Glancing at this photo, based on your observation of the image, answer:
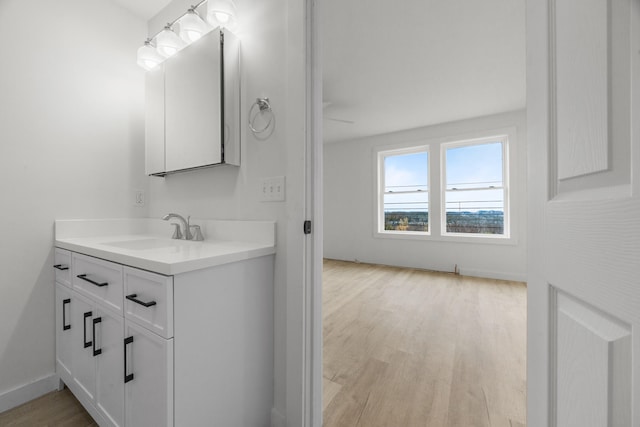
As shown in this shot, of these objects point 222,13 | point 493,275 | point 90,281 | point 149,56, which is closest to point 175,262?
point 90,281

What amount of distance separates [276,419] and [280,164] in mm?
1179

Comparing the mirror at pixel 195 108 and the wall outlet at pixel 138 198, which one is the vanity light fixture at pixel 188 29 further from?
the wall outlet at pixel 138 198

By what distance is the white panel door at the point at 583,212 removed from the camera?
0.36m

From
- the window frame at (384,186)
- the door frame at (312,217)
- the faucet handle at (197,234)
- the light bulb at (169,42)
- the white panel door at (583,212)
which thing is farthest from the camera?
the window frame at (384,186)

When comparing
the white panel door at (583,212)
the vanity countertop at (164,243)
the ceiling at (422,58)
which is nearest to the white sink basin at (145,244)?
the vanity countertop at (164,243)

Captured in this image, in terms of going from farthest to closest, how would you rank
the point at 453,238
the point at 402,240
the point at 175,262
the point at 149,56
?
the point at 402,240, the point at 453,238, the point at 149,56, the point at 175,262

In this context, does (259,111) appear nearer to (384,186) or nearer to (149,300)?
(149,300)

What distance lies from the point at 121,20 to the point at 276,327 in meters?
2.32

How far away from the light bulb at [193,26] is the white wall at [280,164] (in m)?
0.26

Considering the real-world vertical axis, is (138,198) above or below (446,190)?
below

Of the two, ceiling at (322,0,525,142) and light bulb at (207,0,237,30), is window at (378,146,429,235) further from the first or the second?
light bulb at (207,0,237,30)

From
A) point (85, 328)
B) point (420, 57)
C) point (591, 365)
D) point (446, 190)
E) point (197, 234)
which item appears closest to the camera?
point (591, 365)

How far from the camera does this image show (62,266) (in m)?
1.45

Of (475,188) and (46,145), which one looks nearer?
(46,145)
